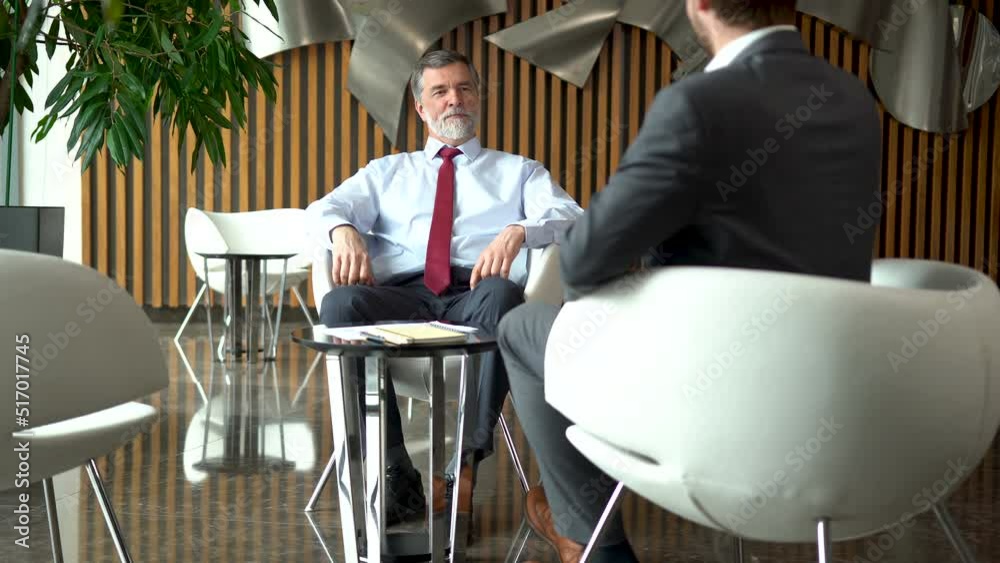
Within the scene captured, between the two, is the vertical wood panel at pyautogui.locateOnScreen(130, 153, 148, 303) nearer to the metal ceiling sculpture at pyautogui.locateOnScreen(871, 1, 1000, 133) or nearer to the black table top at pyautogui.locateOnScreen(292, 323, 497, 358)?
the metal ceiling sculpture at pyautogui.locateOnScreen(871, 1, 1000, 133)

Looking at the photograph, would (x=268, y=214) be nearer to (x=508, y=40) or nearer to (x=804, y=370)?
(x=508, y=40)

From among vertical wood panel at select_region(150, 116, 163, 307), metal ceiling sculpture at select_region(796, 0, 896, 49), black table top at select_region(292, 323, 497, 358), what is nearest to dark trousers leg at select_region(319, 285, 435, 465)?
black table top at select_region(292, 323, 497, 358)

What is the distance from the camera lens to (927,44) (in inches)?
304

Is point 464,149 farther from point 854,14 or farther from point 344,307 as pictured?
point 854,14

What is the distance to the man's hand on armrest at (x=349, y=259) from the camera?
9.63ft

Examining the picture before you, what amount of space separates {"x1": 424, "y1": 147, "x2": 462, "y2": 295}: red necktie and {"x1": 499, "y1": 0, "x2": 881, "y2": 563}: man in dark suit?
1.33 m

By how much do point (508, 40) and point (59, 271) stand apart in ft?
20.1

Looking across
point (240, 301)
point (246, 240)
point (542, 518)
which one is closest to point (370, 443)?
point (542, 518)

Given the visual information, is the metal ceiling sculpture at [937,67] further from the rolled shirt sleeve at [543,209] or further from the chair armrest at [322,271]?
the chair armrest at [322,271]

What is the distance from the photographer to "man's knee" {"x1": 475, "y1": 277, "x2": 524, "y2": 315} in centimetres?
287

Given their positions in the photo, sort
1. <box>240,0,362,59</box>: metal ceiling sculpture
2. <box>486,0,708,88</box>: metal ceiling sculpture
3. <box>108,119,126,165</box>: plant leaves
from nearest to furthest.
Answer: <box>108,119,126,165</box>: plant leaves → <box>240,0,362,59</box>: metal ceiling sculpture → <box>486,0,708,88</box>: metal ceiling sculpture

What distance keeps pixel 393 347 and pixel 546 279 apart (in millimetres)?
951

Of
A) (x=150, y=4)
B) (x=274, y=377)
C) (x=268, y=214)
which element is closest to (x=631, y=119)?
(x=268, y=214)

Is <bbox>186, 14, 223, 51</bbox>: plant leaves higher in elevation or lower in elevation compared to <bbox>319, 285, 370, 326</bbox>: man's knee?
higher
